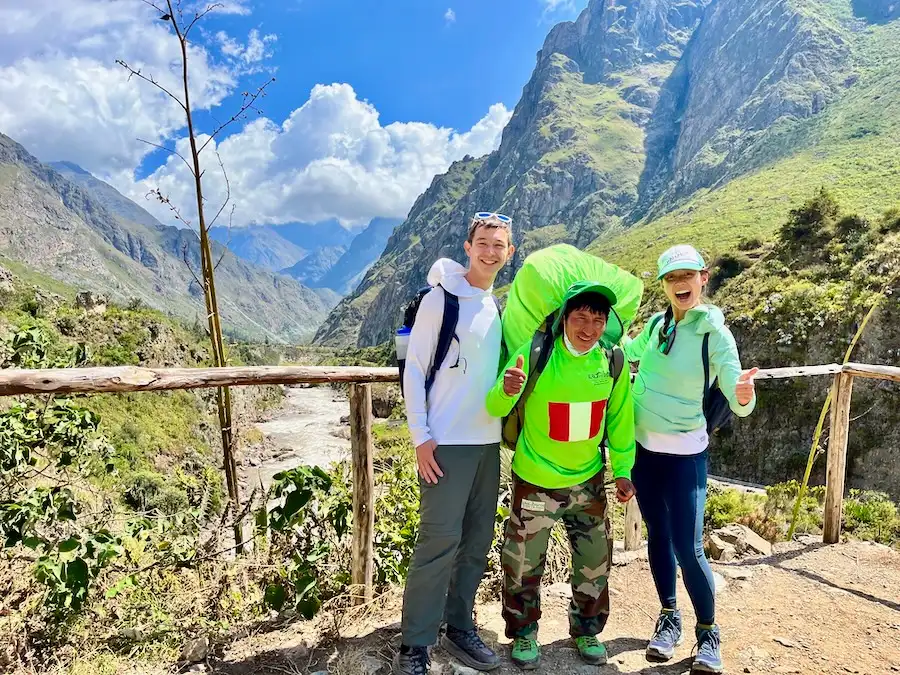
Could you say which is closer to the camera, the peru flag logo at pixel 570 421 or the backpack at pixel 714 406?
the peru flag logo at pixel 570 421

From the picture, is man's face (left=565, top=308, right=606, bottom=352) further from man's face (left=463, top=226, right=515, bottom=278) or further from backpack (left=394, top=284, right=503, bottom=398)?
backpack (left=394, top=284, right=503, bottom=398)

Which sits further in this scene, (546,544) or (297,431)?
(297,431)

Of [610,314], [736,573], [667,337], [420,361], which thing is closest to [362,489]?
[420,361]

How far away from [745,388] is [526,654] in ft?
5.59

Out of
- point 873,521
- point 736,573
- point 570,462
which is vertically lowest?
point 873,521

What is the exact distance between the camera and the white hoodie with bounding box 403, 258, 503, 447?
2.47m

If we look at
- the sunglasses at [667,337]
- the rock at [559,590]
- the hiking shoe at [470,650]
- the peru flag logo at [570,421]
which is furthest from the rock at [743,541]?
the peru flag logo at [570,421]

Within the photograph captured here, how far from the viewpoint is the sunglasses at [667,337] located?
279 cm

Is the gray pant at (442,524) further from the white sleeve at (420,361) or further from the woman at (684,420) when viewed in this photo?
the woman at (684,420)

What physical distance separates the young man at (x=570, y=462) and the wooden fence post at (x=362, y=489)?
35.3 inches

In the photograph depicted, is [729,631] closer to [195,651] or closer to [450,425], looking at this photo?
[450,425]

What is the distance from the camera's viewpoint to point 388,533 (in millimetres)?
3502

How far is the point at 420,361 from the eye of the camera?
97.7 inches

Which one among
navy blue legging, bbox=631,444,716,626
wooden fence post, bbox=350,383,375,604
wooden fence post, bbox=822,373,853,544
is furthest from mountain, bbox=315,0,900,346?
wooden fence post, bbox=350,383,375,604
